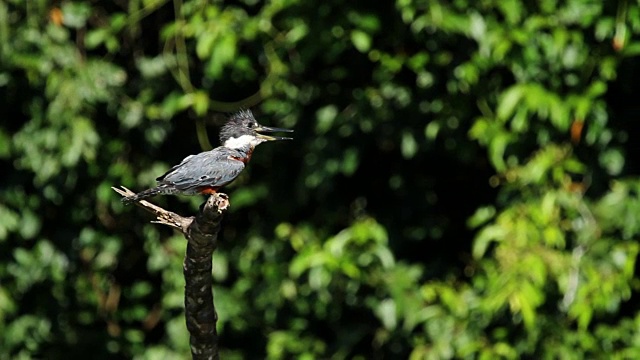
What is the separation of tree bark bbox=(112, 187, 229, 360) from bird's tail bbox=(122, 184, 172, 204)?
3 cm

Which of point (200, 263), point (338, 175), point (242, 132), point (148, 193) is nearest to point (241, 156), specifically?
point (242, 132)

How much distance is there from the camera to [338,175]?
4.73 meters

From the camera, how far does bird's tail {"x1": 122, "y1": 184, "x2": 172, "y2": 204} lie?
298 centimetres

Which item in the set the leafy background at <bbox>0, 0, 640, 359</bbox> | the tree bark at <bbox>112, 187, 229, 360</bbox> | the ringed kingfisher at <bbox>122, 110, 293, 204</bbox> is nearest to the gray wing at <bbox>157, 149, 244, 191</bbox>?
the ringed kingfisher at <bbox>122, 110, 293, 204</bbox>

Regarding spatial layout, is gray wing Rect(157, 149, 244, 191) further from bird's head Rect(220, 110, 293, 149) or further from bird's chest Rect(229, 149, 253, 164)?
bird's head Rect(220, 110, 293, 149)

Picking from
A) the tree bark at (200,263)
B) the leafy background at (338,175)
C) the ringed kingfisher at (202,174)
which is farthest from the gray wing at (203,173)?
the leafy background at (338,175)

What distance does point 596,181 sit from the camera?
14.2ft

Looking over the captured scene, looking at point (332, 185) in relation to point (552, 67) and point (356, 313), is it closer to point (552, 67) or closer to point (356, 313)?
point (356, 313)

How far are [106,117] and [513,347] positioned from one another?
192 centimetres

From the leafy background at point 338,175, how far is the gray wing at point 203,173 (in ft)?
3.55

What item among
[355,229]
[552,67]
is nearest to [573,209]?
[552,67]

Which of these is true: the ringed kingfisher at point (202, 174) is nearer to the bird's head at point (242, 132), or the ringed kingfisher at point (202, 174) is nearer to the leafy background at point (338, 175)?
the bird's head at point (242, 132)

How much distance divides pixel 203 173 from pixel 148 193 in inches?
8.0

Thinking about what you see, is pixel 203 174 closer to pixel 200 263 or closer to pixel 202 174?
pixel 202 174
